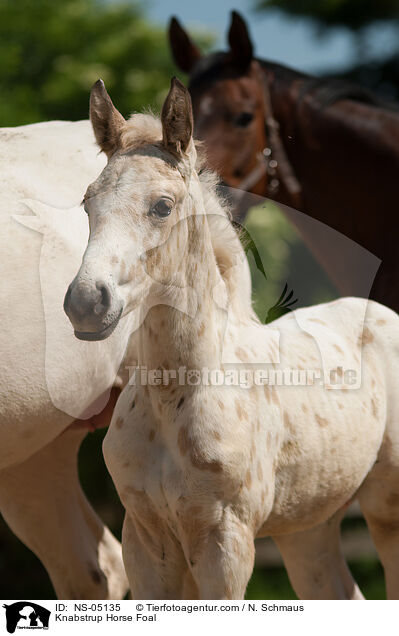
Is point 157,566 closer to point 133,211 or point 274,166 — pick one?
point 133,211

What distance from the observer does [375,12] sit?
6.14m

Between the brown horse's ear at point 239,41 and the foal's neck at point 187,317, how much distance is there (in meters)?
1.29

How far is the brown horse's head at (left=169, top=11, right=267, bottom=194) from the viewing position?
94.4 inches

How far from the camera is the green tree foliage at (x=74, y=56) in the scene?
16.2 feet

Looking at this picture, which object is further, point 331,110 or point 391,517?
point 331,110

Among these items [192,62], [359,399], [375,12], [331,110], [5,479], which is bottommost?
[5,479]

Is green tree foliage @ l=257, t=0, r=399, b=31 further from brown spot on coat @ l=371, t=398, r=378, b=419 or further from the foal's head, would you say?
the foal's head

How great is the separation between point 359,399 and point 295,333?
0.20m

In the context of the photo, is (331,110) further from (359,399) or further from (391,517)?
(391,517)
